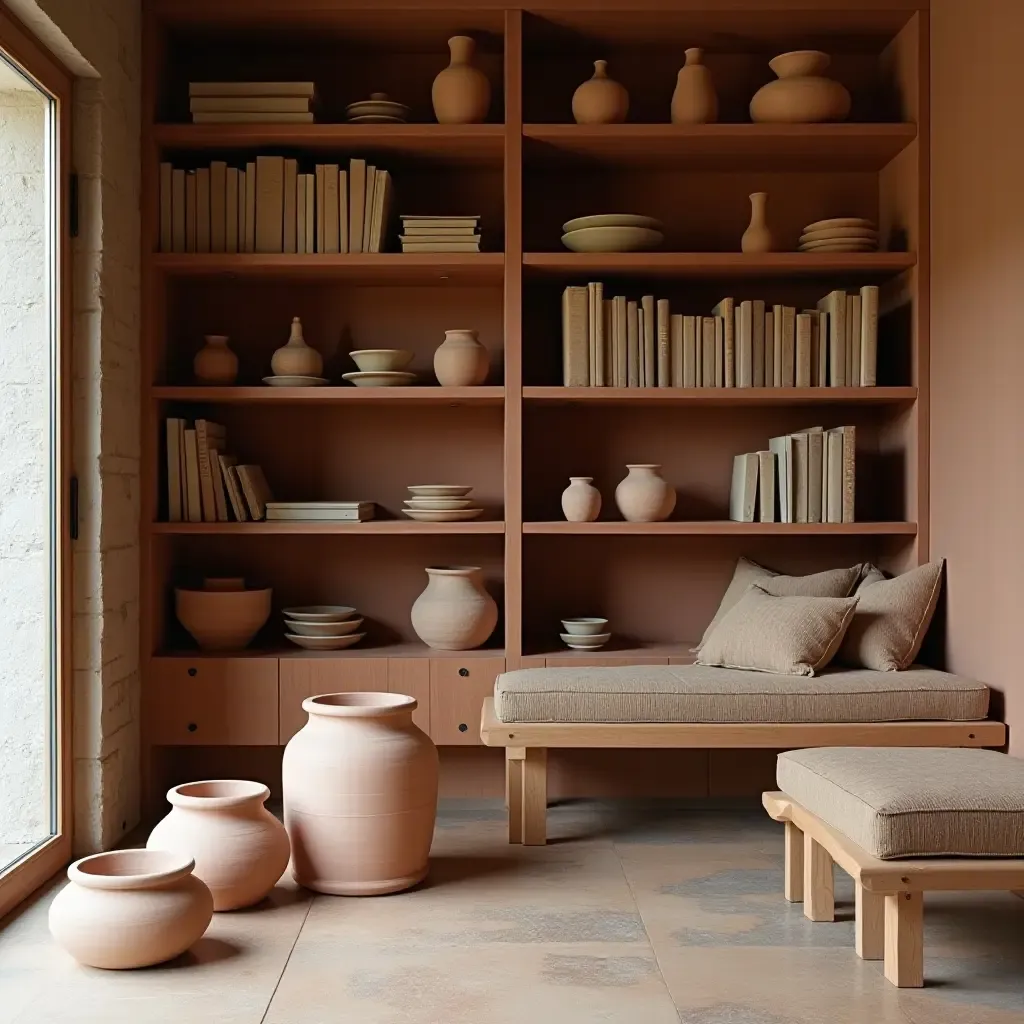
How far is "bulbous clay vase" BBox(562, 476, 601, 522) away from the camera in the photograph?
14.2 feet

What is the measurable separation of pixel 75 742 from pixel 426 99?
2563 mm

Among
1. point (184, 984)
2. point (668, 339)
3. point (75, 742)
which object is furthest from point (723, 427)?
point (184, 984)

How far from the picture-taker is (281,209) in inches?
170

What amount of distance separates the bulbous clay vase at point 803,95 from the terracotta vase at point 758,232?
26cm

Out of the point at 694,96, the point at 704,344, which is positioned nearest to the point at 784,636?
the point at 704,344

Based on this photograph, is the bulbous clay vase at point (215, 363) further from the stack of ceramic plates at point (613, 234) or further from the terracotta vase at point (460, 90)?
the stack of ceramic plates at point (613, 234)

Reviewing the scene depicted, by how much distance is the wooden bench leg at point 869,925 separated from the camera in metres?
2.87

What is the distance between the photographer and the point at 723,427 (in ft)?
15.3

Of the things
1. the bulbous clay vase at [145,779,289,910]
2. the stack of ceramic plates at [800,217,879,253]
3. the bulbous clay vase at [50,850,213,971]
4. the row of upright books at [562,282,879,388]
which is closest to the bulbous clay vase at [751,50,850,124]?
the stack of ceramic plates at [800,217,879,253]

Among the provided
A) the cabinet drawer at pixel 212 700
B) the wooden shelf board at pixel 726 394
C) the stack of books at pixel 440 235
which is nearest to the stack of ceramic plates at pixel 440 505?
the wooden shelf board at pixel 726 394

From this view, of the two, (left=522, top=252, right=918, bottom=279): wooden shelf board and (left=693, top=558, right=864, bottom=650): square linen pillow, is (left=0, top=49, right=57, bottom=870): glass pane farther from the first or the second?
(left=693, top=558, right=864, bottom=650): square linen pillow

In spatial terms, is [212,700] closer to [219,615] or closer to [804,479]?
[219,615]

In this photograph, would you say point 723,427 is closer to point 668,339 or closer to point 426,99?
point 668,339

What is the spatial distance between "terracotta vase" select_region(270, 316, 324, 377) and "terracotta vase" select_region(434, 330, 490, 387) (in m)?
0.43
